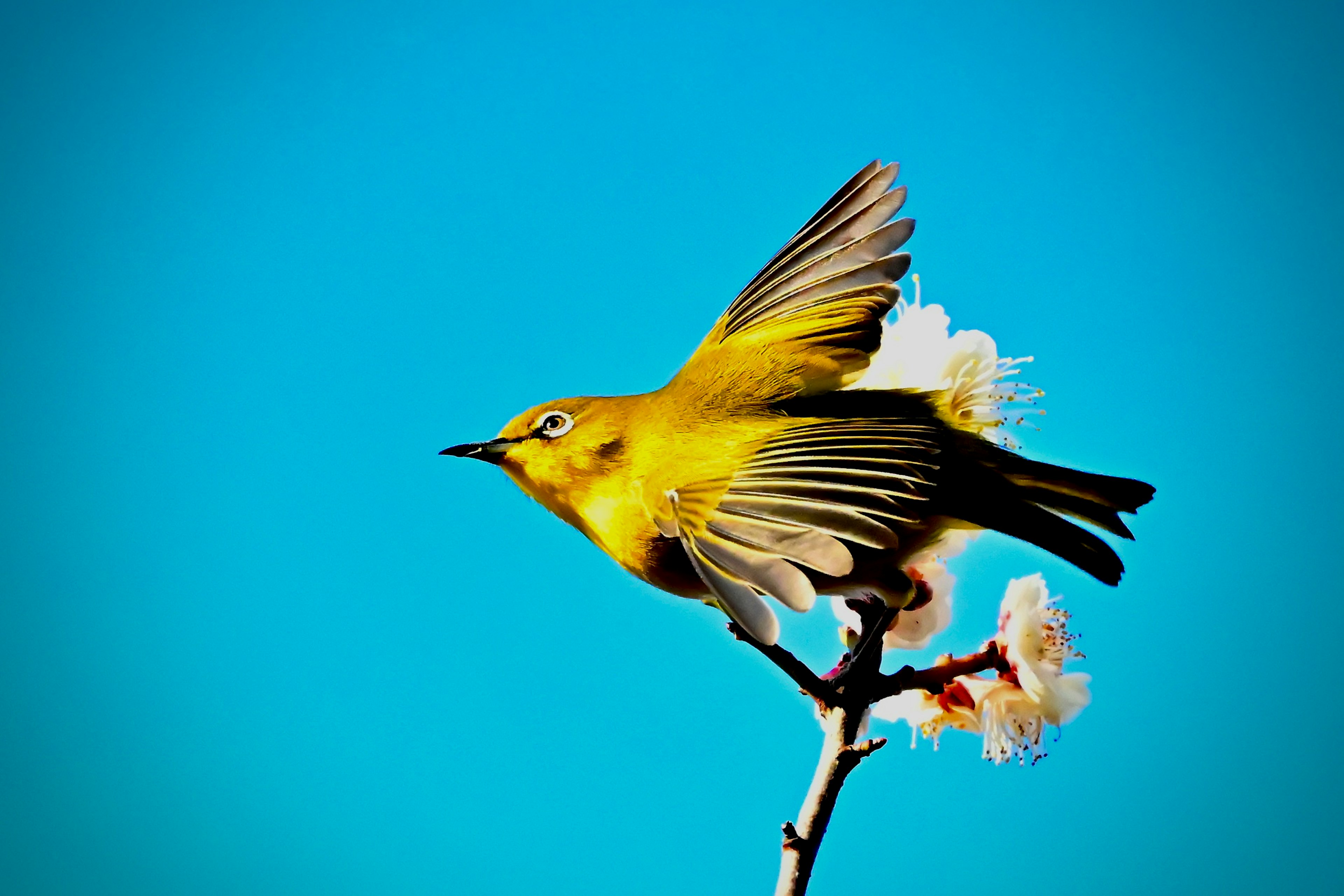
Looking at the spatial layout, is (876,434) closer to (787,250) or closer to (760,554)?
(760,554)

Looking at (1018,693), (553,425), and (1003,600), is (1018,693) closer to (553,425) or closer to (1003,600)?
(1003,600)

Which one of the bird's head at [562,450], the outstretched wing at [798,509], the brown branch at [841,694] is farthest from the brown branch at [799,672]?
the bird's head at [562,450]

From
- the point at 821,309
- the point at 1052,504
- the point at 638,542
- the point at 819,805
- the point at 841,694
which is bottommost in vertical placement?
the point at 819,805

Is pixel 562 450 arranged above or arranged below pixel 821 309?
below

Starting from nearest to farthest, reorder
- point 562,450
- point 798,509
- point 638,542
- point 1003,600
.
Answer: point 798,509 → point 638,542 → point 562,450 → point 1003,600

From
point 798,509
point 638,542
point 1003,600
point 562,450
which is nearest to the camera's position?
point 798,509

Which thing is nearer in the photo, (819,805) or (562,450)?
(819,805)

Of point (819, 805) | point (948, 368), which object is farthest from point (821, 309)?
point (819, 805)

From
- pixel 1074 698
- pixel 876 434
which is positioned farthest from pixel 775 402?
pixel 1074 698
